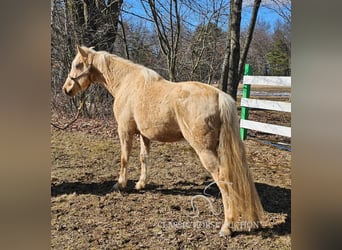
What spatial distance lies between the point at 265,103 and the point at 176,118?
693mm

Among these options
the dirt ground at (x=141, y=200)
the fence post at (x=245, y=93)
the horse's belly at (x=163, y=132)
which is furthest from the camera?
the fence post at (x=245, y=93)

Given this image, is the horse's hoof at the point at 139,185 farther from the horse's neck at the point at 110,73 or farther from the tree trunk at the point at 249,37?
the tree trunk at the point at 249,37

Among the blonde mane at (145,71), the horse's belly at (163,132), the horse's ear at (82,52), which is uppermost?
the horse's ear at (82,52)

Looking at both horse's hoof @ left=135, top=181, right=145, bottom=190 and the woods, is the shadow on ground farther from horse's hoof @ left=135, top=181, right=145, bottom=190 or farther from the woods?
the woods

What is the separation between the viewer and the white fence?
242cm

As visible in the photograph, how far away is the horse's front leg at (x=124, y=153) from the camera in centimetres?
225

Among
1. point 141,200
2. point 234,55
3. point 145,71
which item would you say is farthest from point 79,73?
point 234,55

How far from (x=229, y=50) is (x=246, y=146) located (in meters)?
0.67

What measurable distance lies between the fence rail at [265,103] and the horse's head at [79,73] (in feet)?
3.49

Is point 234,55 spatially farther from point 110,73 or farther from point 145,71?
point 110,73

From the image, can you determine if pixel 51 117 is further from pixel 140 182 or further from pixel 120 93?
pixel 140 182

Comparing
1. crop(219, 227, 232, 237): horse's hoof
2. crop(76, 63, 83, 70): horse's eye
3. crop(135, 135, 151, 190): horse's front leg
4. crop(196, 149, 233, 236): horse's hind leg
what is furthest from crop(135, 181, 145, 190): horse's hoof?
crop(76, 63, 83, 70): horse's eye

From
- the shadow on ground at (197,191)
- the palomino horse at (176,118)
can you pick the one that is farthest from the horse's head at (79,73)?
the shadow on ground at (197,191)
